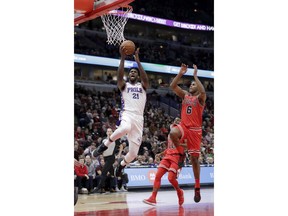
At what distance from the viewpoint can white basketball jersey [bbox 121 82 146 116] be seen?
5.77m

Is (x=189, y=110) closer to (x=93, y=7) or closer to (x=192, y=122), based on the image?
(x=192, y=122)

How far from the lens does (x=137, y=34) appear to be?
27.5 meters

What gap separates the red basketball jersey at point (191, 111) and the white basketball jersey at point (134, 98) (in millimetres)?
1028

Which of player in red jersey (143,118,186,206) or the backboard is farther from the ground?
the backboard

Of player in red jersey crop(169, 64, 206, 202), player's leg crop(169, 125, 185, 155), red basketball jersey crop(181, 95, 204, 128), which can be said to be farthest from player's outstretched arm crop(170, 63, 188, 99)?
player's leg crop(169, 125, 185, 155)

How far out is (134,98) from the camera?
5770mm

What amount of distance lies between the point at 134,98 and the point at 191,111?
3.85ft

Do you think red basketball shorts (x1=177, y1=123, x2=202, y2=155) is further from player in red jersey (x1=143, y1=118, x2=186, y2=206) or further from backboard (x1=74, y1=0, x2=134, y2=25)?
backboard (x1=74, y1=0, x2=134, y2=25)

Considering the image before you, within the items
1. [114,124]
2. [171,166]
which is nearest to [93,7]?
[171,166]

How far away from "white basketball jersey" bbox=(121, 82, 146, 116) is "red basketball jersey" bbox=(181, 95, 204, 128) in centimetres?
103

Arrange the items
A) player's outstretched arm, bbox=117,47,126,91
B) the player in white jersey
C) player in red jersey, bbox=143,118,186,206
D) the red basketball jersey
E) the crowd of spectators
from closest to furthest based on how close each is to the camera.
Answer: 1. player's outstretched arm, bbox=117,47,126,91
2. the player in white jersey
3. the red basketball jersey
4. player in red jersey, bbox=143,118,186,206
5. the crowd of spectators
